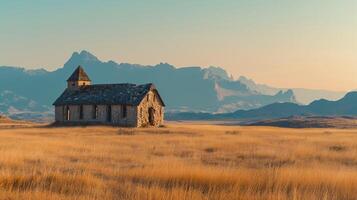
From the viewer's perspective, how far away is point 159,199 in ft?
32.2

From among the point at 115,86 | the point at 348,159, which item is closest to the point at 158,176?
the point at 348,159

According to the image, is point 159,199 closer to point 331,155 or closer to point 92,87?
point 331,155

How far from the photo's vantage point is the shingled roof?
5950 cm

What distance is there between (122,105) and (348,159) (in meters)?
39.1

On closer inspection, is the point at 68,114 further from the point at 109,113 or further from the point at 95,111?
the point at 109,113

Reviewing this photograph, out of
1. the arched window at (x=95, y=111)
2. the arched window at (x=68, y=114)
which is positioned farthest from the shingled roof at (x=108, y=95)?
the arched window at (x=68, y=114)

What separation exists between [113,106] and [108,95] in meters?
2.07

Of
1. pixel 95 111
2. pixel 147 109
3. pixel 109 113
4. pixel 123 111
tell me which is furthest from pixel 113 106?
pixel 147 109

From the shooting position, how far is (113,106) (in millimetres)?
60000

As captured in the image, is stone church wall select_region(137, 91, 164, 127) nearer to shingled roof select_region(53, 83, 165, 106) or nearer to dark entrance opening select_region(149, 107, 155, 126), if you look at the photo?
dark entrance opening select_region(149, 107, 155, 126)

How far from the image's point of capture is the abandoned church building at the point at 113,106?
59125 millimetres

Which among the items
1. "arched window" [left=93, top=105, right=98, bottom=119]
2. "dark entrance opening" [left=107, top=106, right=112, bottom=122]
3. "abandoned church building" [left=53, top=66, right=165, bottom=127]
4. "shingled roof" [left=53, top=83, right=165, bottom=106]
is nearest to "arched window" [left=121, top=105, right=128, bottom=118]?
"abandoned church building" [left=53, top=66, right=165, bottom=127]

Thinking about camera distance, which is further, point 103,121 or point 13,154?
point 103,121

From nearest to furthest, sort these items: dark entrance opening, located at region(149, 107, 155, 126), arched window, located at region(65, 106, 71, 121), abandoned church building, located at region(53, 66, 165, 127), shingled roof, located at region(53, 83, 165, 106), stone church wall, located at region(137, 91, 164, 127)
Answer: abandoned church building, located at region(53, 66, 165, 127)
stone church wall, located at region(137, 91, 164, 127)
shingled roof, located at region(53, 83, 165, 106)
dark entrance opening, located at region(149, 107, 155, 126)
arched window, located at region(65, 106, 71, 121)
